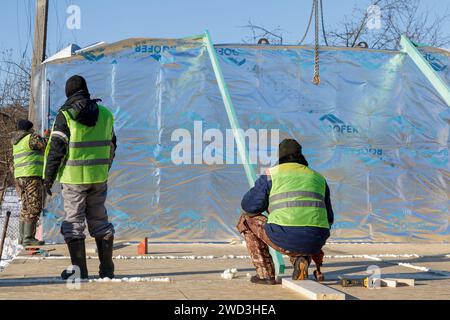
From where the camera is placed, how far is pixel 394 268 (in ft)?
26.9

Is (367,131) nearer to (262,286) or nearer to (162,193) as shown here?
(162,193)

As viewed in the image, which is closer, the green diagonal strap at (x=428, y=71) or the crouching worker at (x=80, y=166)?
the crouching worker at (x=80, y=166)

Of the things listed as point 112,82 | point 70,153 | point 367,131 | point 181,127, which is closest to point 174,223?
point 181,127

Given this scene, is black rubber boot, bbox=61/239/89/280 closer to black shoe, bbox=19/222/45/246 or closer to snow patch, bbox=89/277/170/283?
snow patch, bbox=89/277/170/283

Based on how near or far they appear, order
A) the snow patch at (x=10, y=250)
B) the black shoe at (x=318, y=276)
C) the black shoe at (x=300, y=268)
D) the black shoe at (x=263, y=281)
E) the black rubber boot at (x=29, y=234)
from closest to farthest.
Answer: the black shoe at (x=300, y=268), the black shoe at (x=263, y=281), the black shoe at (x=318, y=276), the snow patch at (x=10, y=250), the black rubber boot at (x=29, y=234)

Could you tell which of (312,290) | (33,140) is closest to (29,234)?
(33,140)

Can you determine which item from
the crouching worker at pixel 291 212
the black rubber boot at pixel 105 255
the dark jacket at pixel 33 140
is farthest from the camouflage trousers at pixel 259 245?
the dark jacket at pixel 33 140

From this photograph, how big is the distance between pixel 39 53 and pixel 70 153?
238 inches

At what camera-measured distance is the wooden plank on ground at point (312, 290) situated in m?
5.41

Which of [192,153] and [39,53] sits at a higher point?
[39,53]

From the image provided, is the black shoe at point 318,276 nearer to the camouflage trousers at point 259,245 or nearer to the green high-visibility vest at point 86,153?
the camouflage trousers at point 259,245

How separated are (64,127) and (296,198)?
2.09 metres

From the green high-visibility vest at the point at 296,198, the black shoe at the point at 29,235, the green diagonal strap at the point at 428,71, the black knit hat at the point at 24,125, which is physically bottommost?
the black shoe at the point at 29,235

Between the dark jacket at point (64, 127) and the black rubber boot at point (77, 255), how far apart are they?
1.92ft
